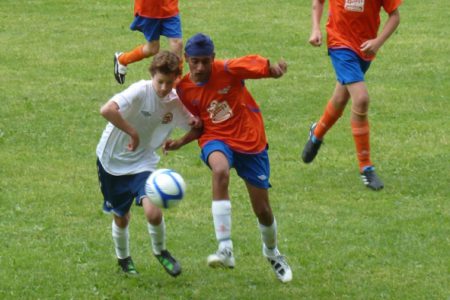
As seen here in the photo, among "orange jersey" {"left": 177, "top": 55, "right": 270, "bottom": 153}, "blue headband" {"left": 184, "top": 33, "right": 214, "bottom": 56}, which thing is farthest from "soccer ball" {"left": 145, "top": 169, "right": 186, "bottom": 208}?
"blue headband" {"left": 184, "top": 33, "right": 214, "bottom": 56}

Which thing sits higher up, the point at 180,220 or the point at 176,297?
the point at 176,297

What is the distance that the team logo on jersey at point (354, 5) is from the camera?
10.7 m

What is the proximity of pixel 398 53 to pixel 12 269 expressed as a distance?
9.97 meters

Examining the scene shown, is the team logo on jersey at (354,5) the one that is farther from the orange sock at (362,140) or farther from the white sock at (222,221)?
the white sock at (222,221)

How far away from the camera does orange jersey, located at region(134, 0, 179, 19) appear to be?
564 inches

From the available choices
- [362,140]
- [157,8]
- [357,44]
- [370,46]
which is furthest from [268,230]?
[157,8]

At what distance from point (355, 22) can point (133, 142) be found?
11.4 feet

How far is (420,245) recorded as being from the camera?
916cm

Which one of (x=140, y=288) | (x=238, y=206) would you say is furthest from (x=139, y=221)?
(x=140, y=288)

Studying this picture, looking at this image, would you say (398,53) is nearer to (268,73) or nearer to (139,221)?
(139,221)

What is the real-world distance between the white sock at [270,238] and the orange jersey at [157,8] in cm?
643

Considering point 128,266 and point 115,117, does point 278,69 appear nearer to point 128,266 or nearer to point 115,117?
point 115,117

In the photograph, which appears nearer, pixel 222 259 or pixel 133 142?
pixel 222 259

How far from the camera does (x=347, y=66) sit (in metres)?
10.7
